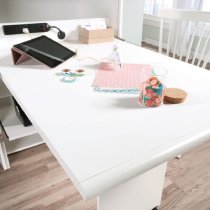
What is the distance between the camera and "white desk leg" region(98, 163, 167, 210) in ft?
2.60

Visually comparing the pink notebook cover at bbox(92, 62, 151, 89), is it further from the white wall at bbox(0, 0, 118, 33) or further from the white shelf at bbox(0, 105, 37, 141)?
the white wall at bbox(0, 0, 118, 33)

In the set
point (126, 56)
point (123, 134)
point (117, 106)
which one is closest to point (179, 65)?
point (126, 56)

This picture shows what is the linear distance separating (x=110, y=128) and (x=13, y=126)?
98 centimetres

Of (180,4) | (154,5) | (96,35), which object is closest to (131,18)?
(96,35)

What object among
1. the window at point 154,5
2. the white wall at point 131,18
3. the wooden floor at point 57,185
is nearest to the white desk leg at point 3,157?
the wooden floor at point 57,185

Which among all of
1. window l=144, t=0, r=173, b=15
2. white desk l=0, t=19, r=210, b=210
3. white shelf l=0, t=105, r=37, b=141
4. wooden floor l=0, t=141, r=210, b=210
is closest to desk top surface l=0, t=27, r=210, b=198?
white desk l=0, t=19, r=210, b=210

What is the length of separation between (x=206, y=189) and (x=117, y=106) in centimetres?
95

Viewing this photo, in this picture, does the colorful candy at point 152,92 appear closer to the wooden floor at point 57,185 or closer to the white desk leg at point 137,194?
the white desk leg at point 137,194

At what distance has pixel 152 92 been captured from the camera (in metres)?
0.68

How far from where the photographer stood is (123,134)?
58 cm

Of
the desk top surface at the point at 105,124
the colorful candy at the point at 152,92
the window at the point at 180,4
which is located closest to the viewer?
the desk top surface at the point at 105,124

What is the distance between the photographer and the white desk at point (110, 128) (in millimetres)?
486

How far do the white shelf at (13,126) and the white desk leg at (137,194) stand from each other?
2.26 ft

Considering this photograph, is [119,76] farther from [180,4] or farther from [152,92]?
[180,4]
